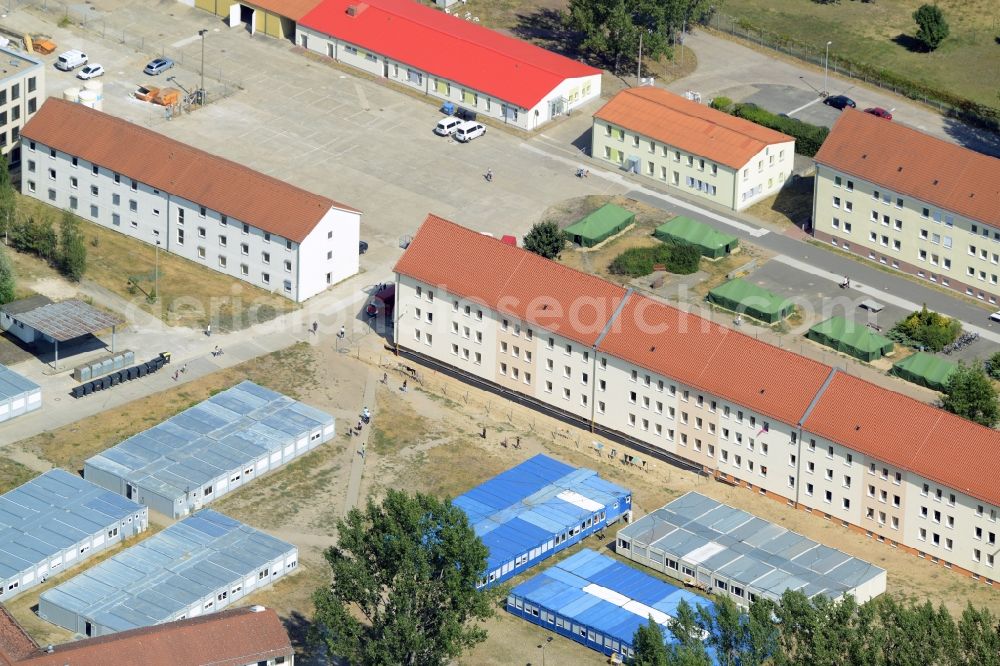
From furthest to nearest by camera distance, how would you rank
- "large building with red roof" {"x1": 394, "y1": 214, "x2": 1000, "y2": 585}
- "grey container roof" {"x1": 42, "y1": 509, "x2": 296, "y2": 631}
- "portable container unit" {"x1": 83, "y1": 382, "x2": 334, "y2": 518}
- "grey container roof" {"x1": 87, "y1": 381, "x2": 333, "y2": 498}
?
1. "grey container roof" {"x1": 87, "y1": 381, "x2": 333, "y2": 498}
2. "portable container unit" {"x1": 83, "y1": 382, "x2": 334, "y2": 518}
3. "large building with red roof" {"x1": 394, "y1": 214, "x2": 1000, "y2": 585}
4. "grey container roof" {"x1": 42, "y1": 509, "x2": 296, "y2": 631}

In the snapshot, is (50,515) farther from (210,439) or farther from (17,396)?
(17,396)

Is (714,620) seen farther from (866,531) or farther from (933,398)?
(933,398)

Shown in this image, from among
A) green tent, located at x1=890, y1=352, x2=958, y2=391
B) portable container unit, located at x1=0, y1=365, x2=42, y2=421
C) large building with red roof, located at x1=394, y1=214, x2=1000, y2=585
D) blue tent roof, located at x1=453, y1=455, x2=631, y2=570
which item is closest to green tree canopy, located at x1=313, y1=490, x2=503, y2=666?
blue tent roof, located at x1=453, y1=455, x2=631, y2=570

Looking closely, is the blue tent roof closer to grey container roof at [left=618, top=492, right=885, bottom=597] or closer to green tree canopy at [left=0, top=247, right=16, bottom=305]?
grey container roof at [left=618, top=492, right=885, bottom=597]

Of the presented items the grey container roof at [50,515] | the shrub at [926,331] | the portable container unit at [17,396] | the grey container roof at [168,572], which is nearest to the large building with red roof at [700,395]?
the shrub at [926,331]

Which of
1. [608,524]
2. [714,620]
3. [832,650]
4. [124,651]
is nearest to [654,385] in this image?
[608,524]
